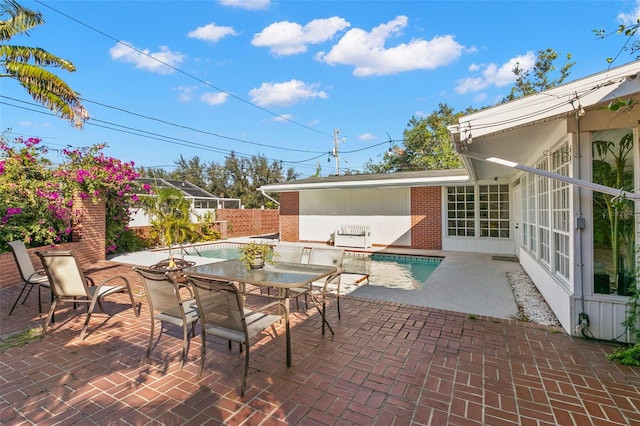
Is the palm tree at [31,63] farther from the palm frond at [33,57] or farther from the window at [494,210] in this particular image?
the window at [494,210]

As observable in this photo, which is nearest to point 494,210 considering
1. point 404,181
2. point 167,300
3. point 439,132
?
point 404,181

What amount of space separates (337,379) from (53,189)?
8.96 metres

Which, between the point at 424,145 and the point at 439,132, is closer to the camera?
the point at 439,132

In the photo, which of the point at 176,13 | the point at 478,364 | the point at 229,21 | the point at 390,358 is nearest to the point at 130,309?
the point at 390,358

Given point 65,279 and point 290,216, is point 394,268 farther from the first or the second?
point 65,279

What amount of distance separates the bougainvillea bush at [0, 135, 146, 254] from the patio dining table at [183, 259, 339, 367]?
19.6 feet

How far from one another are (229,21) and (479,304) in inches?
513

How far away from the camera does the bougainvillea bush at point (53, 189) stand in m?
7.29

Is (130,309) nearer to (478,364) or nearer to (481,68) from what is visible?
(478,364)

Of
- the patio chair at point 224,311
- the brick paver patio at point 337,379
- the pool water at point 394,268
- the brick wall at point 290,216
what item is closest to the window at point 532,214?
the pool water at point 394,268

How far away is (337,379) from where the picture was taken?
2861 millimetres

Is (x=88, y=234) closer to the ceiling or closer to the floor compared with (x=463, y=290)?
closer to the ceiling

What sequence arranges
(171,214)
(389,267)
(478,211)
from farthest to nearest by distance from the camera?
(478,211), (389,267), (171,214)

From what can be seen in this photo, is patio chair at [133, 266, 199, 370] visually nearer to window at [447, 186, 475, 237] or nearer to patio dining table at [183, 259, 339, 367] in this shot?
patio dining table at [183, 259, 339, 367]
